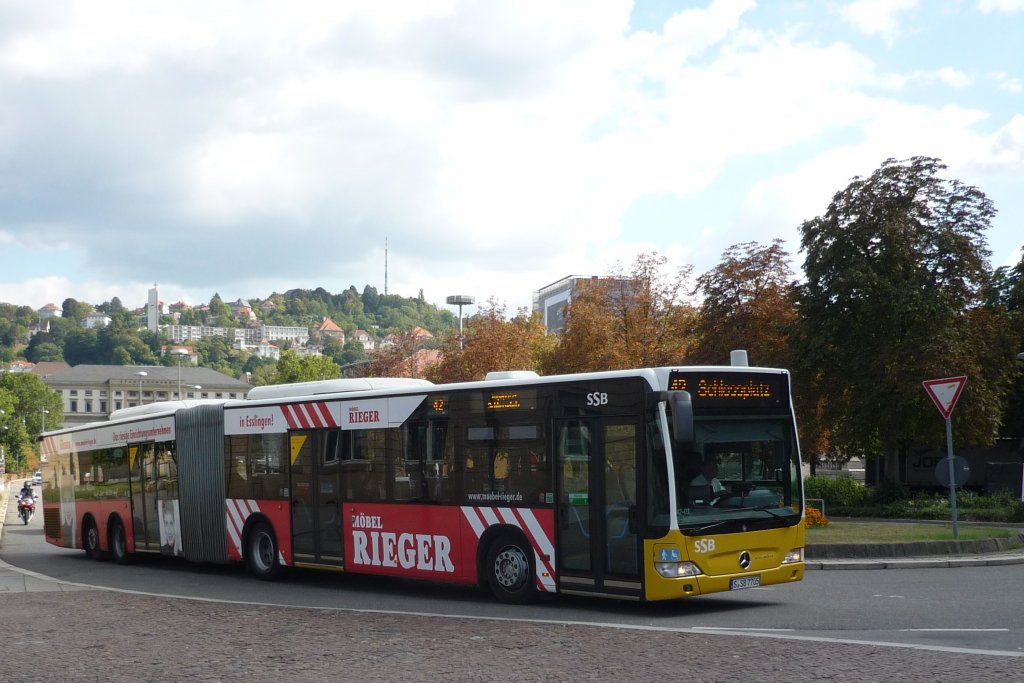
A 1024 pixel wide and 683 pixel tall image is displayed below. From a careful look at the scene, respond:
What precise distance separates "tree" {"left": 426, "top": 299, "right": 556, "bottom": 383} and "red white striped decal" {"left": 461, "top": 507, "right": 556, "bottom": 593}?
39.8m

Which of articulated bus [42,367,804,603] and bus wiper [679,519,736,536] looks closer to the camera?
bus wiper [679,519,736,536]

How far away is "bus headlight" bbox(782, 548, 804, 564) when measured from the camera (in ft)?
44.9

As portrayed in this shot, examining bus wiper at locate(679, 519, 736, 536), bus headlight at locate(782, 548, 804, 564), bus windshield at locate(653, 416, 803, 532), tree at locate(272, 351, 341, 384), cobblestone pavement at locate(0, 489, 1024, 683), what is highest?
tree at locate(272, 351, 341, 384)

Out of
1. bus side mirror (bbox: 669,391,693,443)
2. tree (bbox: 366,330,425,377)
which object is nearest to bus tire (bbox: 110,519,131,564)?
bus side mirror (bbox: 669,391,693,443)

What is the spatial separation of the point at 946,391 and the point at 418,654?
518 inches

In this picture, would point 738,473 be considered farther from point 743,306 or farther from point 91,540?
point 743,306

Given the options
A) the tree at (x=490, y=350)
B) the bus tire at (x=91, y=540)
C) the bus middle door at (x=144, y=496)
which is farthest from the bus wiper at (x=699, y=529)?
the tree at (x=490, y=350)

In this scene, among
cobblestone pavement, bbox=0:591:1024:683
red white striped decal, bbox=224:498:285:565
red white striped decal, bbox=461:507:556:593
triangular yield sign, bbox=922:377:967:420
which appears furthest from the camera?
triangular yield sign, bbox=922:377:967:420

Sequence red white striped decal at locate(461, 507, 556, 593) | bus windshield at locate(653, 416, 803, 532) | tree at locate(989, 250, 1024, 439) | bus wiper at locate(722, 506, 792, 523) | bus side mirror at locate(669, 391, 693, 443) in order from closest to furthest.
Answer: bus side mirror at locate(669, 391, 693, 443) < bus windshield at locate(653, 416, 803, 532) < bus wiper at locate(722, 506, 792, 523) < red white striped decal at locate(461, 507, 556, 593) < tree at locate(989, 250, 1024, 439)

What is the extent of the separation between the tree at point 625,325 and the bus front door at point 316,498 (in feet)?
94.3

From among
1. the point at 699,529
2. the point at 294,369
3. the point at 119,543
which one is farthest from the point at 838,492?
the point at 294,369

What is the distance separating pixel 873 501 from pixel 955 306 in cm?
663

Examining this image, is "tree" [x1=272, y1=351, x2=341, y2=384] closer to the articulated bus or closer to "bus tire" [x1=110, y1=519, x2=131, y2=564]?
"bus tire" [x1=110, y1=519, x2=131, y2=564]

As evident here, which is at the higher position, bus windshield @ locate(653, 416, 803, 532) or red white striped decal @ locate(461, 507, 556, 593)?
bus windshield @ locate(653, 416, 803, 532)
